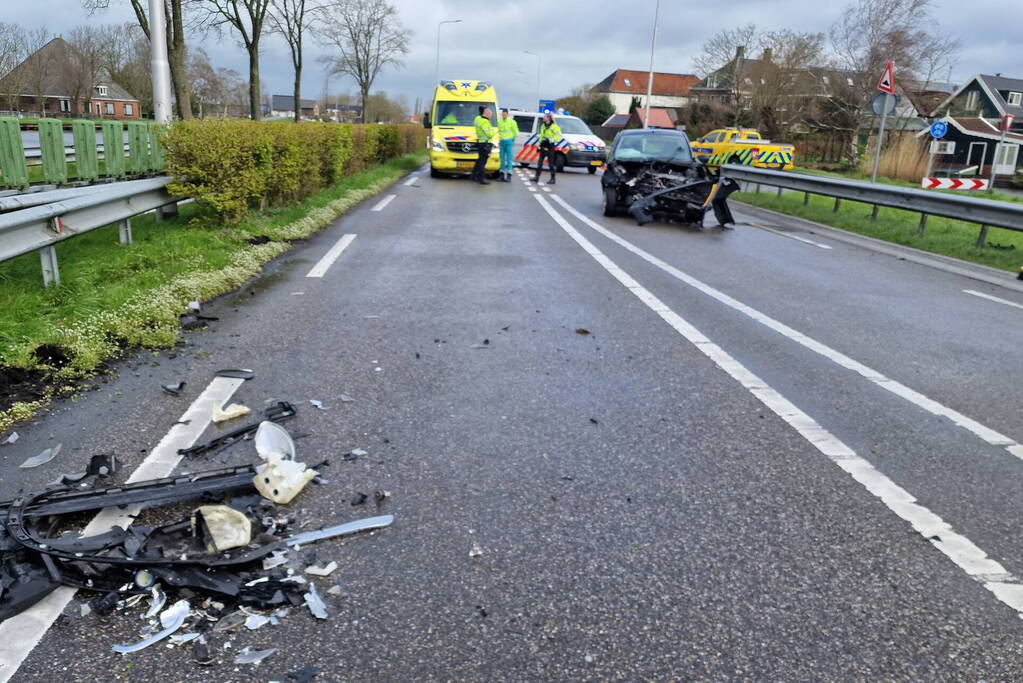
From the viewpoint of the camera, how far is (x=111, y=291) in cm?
639

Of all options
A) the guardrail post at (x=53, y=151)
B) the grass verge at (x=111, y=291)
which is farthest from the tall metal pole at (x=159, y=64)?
the grass verge at (x=111, y=291)

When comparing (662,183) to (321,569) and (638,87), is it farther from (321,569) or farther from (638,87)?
(638,87)

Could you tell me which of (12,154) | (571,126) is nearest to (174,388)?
(12,154)

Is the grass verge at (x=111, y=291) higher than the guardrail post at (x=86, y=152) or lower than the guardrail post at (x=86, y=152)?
lower

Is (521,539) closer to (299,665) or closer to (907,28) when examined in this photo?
(299,665)

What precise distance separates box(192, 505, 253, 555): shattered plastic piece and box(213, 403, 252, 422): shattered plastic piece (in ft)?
3.77

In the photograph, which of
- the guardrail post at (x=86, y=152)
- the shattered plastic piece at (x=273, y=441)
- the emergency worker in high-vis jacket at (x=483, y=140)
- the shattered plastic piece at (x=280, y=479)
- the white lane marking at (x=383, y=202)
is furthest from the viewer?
the emergency worker in high-vis jacket at (x=483, y=140)

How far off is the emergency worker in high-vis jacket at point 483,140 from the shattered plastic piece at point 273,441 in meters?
18.2

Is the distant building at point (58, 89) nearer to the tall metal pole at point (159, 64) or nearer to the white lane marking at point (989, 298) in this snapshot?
the tall metal pole at point (159, 64)

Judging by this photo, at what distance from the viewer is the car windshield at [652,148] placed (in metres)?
14.6

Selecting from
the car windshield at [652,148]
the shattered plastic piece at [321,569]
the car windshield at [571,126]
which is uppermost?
the car windshield at [571,126]

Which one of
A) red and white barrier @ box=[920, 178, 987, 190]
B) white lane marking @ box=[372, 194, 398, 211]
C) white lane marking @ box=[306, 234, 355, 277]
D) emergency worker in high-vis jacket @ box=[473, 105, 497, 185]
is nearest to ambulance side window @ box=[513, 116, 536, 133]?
emergency worker in high-vis jacket @ box=[473, 105, 497, 185]

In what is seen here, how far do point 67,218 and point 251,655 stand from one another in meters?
6.10

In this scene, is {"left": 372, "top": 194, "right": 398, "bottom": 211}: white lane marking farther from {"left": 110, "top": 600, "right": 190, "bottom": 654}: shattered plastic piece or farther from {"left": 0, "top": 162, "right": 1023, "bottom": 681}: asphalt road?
{"left": 110, "top": 600, "right": 190, "bottom": 654}: shattered plastic piece
